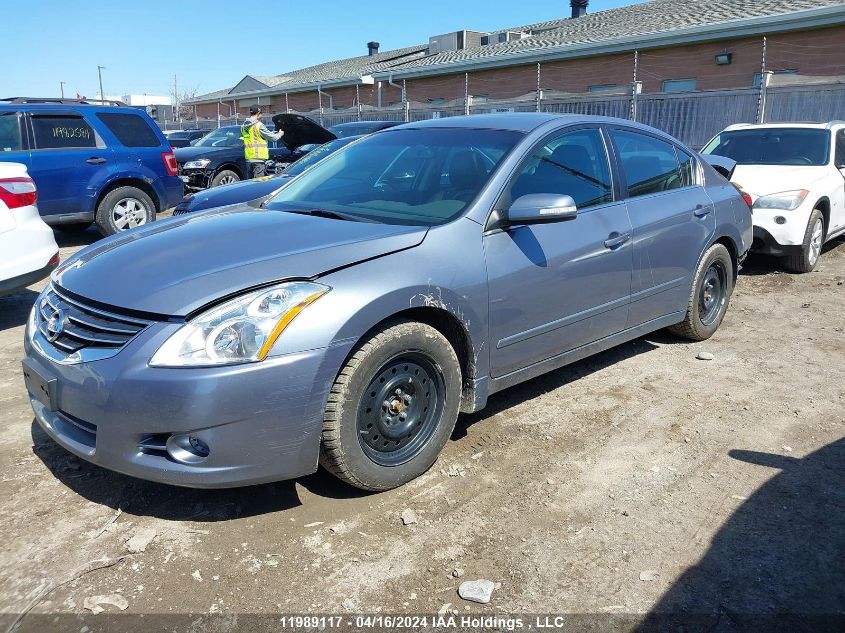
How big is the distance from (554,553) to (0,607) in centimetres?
205

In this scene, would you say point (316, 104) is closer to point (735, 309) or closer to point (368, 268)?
point (735, 309)

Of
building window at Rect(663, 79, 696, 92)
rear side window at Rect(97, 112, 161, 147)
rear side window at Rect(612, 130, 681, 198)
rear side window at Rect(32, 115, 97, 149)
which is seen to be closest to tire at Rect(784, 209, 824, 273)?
rear side window at Rect(612, 130, 681, 198)

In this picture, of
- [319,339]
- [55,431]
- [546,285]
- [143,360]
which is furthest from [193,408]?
[546,285]

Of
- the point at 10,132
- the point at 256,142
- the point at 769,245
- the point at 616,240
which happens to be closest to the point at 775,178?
the point at 769,245

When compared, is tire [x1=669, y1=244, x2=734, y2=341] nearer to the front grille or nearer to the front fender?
the front fender

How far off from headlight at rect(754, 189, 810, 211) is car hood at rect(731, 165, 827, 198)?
0.07 metres

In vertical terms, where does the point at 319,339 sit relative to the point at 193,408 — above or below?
above

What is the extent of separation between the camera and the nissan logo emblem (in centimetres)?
297

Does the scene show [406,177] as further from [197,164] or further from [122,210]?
[197,164]

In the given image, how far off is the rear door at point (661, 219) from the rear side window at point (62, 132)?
739 centimetres

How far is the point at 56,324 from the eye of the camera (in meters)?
3.02

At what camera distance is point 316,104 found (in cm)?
3350

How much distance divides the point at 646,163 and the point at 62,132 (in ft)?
24.8

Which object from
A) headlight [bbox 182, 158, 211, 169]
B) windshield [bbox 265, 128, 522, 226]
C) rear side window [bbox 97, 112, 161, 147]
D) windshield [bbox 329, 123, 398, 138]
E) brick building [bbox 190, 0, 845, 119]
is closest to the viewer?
windshield [bbox 265, 128, 522, 226]
